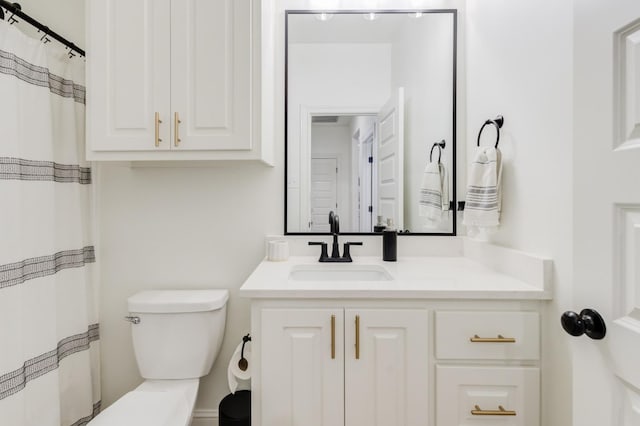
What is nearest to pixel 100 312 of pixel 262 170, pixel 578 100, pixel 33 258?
pixel 33 258

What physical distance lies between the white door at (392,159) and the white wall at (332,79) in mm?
70

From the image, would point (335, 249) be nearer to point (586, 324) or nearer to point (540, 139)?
point (540, 139)

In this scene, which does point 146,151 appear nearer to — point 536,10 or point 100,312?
point 100,312

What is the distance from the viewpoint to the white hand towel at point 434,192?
5.99 feet

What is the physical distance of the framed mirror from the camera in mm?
1825

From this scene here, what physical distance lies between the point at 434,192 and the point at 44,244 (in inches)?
70.1

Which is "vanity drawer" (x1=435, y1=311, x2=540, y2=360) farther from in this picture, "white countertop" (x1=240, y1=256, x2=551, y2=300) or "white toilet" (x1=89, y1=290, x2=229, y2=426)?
"white toilet" (x1=89, y1=290, x2=229, y2=426)

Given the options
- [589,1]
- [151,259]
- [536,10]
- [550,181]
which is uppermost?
[536,10]

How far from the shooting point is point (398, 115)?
183cm

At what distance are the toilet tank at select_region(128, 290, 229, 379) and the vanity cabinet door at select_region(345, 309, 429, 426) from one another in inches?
29.3

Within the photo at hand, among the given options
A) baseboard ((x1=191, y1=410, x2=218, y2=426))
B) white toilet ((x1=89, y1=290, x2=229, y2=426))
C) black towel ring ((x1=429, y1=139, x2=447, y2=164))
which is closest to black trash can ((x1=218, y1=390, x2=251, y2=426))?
white toilet ((x1=89, y1=290, x2=229, y2=426))

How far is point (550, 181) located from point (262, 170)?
4.18 ft

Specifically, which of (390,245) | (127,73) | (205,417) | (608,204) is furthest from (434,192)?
(205,417)

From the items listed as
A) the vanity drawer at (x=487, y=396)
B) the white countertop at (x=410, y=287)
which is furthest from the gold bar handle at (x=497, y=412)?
the white countertop at (x=410, y=287)
